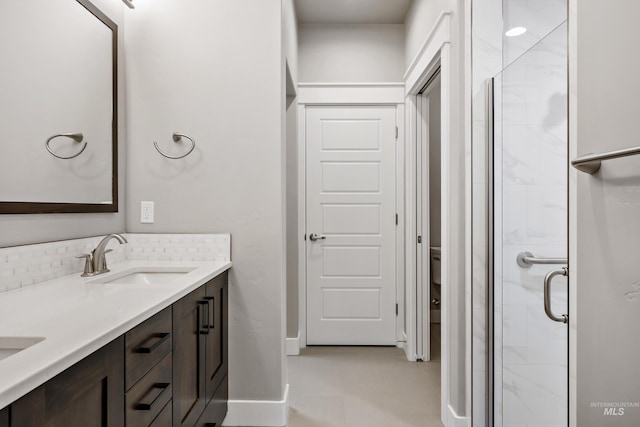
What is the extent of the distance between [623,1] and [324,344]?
308cm

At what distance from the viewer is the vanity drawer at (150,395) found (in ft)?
3.70

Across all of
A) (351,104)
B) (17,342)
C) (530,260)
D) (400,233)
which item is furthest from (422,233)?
(17,342)

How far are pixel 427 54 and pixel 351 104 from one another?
0.99 meters

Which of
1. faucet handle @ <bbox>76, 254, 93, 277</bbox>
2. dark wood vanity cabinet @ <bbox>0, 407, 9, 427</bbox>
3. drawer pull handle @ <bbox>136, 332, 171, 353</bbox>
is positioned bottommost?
drawer pull handle @ <bbox>136, 332, 171, 353</bbox>

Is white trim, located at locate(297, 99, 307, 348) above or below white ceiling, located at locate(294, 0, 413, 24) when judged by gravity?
below

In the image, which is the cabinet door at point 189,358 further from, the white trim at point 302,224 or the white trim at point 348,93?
the white trim at point 348,93

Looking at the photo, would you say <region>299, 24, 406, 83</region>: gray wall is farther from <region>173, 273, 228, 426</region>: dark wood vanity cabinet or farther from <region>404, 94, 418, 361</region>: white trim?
<region>173, 273, 228, 426</region>: dark wood vanity cabinet

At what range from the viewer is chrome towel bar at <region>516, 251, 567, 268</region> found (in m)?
1.57

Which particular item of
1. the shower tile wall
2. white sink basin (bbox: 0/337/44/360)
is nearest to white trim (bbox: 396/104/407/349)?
the shower tile wall

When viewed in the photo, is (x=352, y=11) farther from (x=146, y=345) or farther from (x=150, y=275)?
(x=146, y=345)

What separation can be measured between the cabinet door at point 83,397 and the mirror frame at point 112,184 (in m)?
0.80

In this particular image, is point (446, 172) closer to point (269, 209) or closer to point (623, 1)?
point (269, 209)

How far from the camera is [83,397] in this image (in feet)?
2.95

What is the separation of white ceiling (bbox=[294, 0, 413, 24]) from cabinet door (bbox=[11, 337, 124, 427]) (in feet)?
9.50
